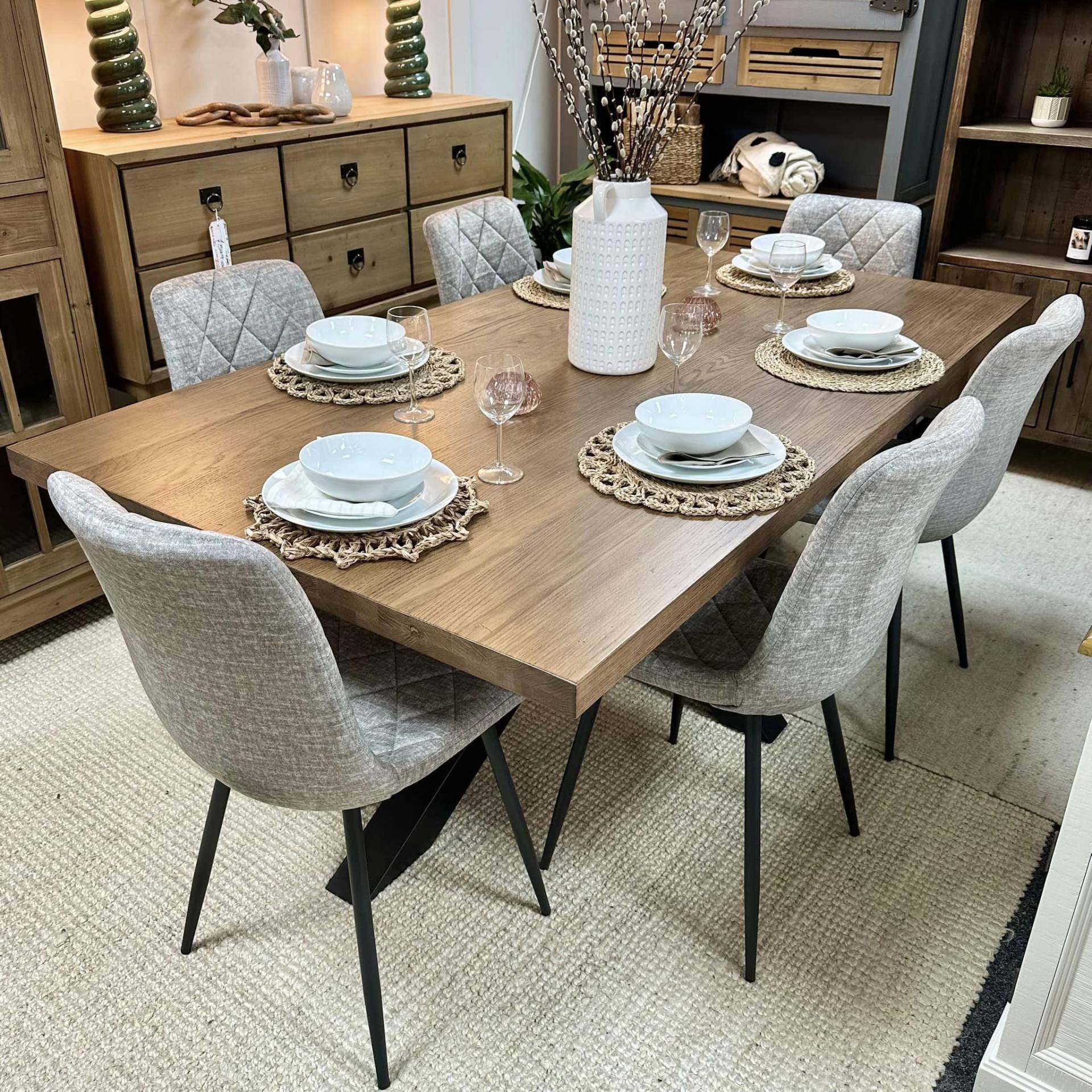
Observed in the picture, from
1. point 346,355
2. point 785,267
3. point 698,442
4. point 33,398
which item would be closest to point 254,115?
point 33,398

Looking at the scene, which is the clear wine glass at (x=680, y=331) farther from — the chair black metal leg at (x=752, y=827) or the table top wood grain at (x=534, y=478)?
the chair black metal leg at (x=752, y=827)

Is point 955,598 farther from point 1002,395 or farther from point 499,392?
point 499,392

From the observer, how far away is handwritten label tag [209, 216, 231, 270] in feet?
8.28

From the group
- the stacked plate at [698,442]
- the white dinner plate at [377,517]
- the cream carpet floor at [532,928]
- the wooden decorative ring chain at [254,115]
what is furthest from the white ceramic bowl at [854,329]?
the wooden decorative ring chain at [254,115]

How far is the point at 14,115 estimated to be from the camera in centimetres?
209

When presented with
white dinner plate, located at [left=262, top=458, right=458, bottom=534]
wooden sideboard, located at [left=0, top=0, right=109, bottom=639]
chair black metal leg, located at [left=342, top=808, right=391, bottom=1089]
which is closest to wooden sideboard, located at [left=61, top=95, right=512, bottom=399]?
wooden sideboard, located at [left=0, top=0, right=109, bottom=639]

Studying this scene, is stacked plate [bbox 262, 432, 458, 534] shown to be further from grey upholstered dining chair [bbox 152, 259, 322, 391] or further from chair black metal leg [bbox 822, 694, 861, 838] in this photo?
chair black metal leg [bbox 822, 694, 861, 838]

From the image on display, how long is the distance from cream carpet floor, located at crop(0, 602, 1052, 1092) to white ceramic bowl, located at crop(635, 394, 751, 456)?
2.48 feet

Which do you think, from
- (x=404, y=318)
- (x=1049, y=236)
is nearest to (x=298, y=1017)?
(x=404, y=318)

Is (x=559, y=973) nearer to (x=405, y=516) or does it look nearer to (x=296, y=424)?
(x=405, y=516)

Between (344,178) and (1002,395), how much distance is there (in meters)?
1.90

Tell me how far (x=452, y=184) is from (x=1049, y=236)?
1.98 m

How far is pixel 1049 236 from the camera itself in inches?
136

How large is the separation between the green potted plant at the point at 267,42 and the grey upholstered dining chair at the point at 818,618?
2068 millimetres
